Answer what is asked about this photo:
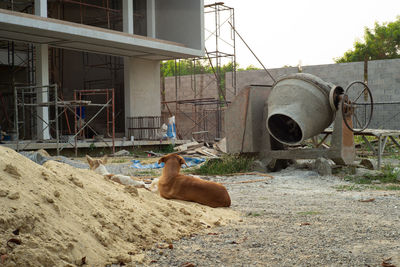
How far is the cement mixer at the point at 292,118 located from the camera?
10031 millimetres

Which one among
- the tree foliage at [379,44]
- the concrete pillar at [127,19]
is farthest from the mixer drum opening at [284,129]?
the tree foliage at [379,44]

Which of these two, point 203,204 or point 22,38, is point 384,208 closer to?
point 203,204

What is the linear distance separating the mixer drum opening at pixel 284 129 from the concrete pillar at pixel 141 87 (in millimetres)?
11074

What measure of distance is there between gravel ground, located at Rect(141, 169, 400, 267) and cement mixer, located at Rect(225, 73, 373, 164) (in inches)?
106

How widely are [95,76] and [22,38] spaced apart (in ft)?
23.4

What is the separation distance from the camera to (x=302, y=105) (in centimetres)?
1011

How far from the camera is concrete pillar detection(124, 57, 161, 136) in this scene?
68.6ft

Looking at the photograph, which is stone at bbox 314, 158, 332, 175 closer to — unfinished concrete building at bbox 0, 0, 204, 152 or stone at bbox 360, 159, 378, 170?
stone at bbox 360, 159, 378, 170

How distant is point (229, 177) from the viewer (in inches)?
403

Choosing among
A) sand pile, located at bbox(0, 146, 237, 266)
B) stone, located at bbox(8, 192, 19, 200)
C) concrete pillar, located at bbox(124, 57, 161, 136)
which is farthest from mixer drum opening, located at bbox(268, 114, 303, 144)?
concrete pillar, located at bbox(124, 57, 161, 136)

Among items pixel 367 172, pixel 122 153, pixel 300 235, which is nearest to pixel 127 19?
pixel 122 153

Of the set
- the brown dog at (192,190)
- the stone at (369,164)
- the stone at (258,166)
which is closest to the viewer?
the brown dog at (192,190)

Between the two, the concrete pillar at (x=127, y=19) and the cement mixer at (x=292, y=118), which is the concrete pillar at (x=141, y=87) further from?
the cement mixer at (x=292, y=118)

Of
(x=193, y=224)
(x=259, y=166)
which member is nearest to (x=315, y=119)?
(x=259, y=166)
